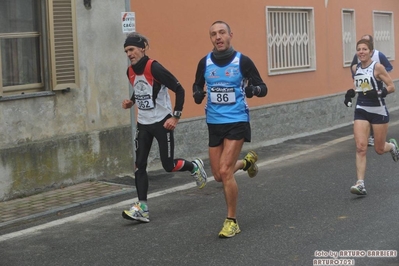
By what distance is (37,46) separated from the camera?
1078 cm

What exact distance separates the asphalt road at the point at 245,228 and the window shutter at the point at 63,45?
72.1 inches

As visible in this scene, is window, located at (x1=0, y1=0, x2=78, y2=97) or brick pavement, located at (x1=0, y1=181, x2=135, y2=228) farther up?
window, located at (x1=0, y1=0, x2=78, y2=97)

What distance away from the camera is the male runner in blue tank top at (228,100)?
7723 mm

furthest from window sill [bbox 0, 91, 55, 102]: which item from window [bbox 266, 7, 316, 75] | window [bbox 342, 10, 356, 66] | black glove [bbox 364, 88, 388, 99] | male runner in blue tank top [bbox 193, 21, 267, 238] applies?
→ window [bbox 342, 10, 356, 66]

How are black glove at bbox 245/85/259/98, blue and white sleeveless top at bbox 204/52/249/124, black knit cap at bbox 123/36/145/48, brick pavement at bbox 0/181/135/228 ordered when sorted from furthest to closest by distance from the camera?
brick pavement at bbox 0/181/135/228 → black knit cap at bbox 123/36/145/48 → blue and white sleeveless top at bbox 204/52/249/124 → black glove at bbox 245/85/259/98

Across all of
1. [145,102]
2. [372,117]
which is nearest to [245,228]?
[145,102]

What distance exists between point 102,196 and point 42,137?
1.19 meters

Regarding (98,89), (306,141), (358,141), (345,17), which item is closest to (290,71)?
(306,141)

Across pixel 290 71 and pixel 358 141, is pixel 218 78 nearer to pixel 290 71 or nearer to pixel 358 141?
pixel 358 141

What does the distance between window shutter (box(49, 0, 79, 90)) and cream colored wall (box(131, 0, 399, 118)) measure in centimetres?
150

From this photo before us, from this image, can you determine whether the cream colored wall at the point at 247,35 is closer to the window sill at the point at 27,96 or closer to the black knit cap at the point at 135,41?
the window sill at the point at 27,96

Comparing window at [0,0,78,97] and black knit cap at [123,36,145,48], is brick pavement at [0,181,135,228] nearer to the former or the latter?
window at [0,0,78,97]

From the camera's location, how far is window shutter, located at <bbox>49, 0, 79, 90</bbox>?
10.6 meters

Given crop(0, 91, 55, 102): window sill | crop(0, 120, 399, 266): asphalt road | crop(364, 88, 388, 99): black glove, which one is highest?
crop(0, 91, 55, 102): window sill
